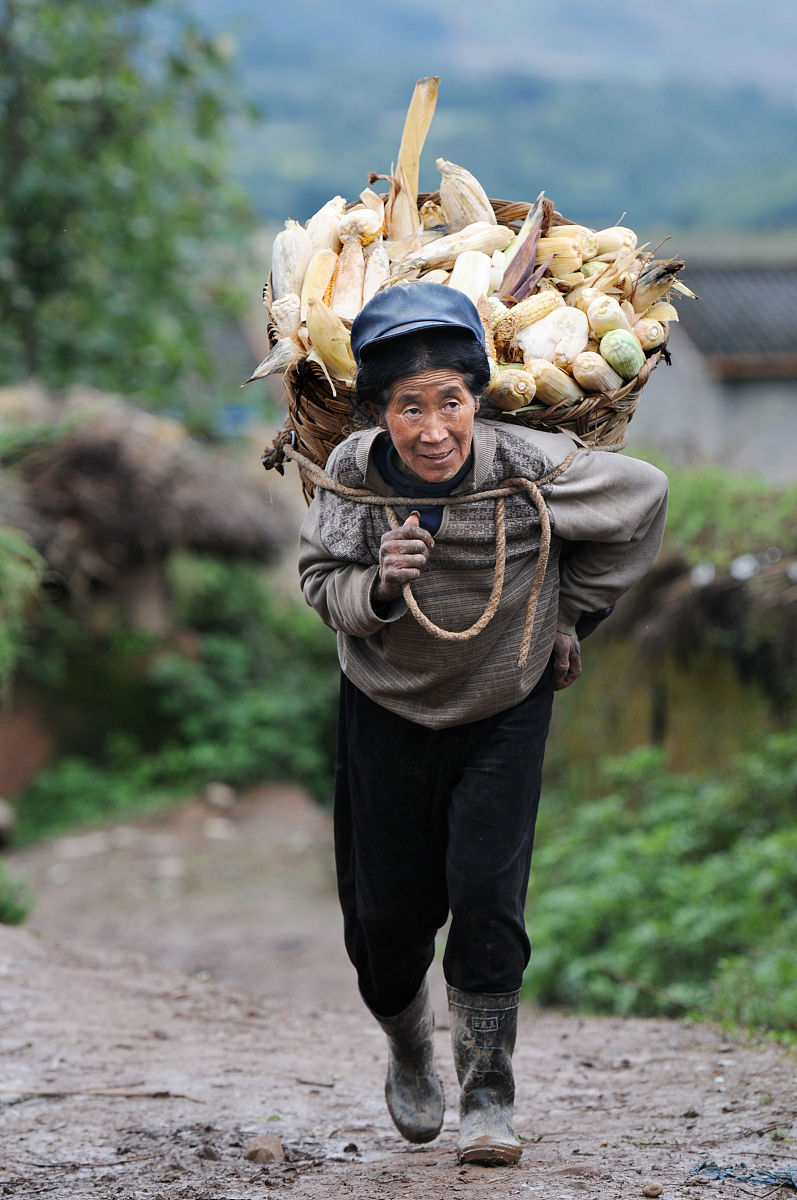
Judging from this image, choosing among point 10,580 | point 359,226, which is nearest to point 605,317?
point 359,226

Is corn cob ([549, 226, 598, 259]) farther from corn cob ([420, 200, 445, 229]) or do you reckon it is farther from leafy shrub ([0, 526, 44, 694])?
leafy shrub ([0, 526, 44, 694])

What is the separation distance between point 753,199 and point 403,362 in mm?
52937

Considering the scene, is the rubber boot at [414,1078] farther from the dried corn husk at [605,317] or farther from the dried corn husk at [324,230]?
the dried corn husk at [324,230]

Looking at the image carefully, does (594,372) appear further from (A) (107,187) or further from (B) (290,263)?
(A) (107,187)

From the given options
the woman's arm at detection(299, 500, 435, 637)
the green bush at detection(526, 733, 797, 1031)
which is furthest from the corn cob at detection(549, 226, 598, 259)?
the green bush at detection(526, 733, 797, 1031)

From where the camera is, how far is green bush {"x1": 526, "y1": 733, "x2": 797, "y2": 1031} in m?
5.75

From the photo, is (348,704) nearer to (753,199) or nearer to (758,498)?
(758,498)

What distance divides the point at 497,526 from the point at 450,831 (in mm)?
687

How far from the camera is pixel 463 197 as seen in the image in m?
3.02

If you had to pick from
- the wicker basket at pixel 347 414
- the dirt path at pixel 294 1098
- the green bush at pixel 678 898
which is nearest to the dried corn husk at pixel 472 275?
the wicker basket at pixel 347 414

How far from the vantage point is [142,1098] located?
3729 millimetres

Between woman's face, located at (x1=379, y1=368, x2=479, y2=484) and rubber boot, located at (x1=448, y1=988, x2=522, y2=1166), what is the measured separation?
1.17 meters

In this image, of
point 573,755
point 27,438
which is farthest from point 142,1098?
point 573,755

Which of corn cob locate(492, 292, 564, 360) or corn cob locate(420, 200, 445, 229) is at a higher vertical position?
corn cob locate(420, 200, 445, 229)
